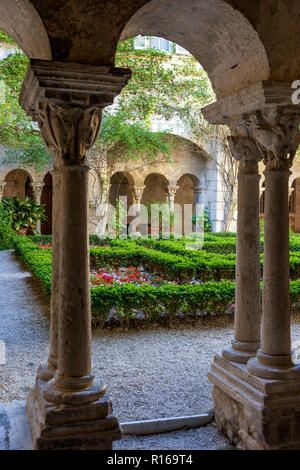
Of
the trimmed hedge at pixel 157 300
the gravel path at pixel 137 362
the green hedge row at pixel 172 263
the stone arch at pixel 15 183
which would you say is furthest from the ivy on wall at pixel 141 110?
the trimmed hedge at pixel 157 300

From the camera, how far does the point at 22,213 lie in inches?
591

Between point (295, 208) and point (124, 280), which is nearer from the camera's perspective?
point (124, 280)

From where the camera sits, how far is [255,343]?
10.1 ft

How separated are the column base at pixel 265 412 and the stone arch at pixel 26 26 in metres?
2.19

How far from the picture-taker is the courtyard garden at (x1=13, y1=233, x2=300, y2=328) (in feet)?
19.9

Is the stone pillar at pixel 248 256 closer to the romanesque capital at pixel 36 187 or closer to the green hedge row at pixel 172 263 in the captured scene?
the green hedge row at pixel 172 263

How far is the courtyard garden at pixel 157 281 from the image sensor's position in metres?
6.05

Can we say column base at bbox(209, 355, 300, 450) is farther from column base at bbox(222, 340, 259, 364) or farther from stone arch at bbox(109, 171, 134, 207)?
stone arch at bbox(109, 171, 134, 207)

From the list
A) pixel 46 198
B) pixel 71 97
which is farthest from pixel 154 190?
pixel 71 97

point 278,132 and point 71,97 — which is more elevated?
point 71,97

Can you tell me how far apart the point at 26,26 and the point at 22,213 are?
13.0 metres

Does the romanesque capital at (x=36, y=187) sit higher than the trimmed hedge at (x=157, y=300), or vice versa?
the romanesque capital at (x=36, y=187)

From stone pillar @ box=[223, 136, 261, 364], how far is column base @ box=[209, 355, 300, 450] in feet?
0.80

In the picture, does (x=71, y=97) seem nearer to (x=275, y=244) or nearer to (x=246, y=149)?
(x=246, y=149)
